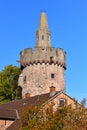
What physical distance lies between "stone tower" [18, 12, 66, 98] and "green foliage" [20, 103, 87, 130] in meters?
30.6

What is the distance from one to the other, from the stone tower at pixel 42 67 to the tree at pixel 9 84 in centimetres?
190

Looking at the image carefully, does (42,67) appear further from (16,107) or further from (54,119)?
(54,119)

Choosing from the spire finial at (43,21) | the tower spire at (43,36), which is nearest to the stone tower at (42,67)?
the tower spire at (43,36)

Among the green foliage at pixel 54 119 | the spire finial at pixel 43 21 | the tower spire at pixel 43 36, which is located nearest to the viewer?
the green foliage at pixel 54 119

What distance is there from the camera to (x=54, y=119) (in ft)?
89.3

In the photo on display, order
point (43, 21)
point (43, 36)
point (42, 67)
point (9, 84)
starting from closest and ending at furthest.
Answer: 1. point (42, 67)
2. point (9, 84)
3. point (43, 36)
4. point (43, 21)

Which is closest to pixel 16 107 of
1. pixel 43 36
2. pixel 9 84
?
pixel 9 84

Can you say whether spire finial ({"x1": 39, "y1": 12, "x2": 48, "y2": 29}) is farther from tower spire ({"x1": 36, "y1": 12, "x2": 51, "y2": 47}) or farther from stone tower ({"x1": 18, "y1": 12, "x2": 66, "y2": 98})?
stone tower ({"x1": 18, "y1": 12, "x2": 66, "y2": 98})

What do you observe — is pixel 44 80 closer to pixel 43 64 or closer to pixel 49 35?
pixel 43 64

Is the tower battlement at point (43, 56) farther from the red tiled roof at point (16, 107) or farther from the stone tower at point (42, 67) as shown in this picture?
the red tiled roof at point (16, 107)

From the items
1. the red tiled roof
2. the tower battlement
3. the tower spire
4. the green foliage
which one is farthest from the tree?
the green foliage

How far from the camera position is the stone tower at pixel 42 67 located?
61188 mm

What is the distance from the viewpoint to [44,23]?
67750 millimetres

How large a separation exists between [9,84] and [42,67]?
6.05 metres
